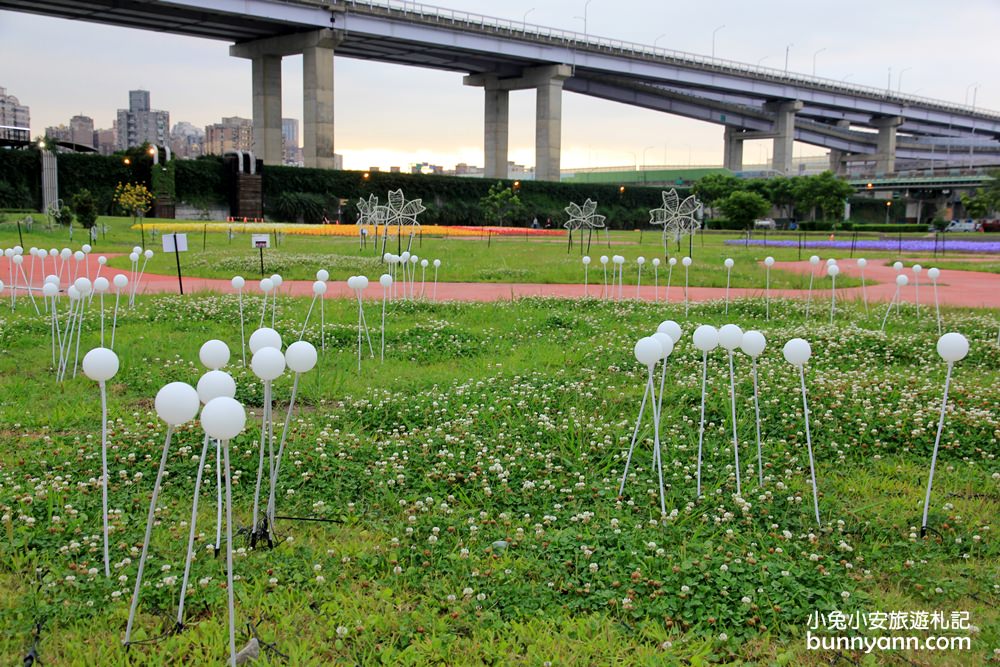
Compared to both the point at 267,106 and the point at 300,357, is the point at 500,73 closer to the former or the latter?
the point at 267,106

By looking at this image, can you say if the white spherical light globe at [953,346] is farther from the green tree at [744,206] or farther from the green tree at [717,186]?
the green tree at [717,186]

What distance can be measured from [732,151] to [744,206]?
54.1m

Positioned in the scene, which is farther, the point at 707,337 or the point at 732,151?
the point at 732,151

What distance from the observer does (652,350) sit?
170 inches

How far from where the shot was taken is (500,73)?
217ft

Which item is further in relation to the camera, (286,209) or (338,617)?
(286,209)

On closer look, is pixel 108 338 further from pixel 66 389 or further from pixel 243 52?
pixel 243 52

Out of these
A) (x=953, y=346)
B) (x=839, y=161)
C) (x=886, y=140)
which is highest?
(x=886, y=140)

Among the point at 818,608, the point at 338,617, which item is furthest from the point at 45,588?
the point at 818,608

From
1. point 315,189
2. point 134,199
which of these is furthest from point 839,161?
point 134,199

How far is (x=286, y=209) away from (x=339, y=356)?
138 feet

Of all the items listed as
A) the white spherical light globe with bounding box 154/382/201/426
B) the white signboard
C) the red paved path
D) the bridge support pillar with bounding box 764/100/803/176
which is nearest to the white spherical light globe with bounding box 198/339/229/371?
the white spherical light globe with bounding box 154/382/201/426

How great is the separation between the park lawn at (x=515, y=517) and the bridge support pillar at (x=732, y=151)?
88.0 metres

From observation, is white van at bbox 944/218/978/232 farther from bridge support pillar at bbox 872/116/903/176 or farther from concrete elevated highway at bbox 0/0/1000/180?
bridge support pillar at bbox 872/116/903/176
